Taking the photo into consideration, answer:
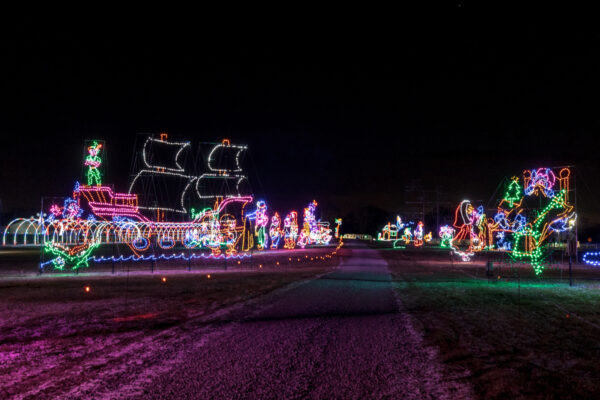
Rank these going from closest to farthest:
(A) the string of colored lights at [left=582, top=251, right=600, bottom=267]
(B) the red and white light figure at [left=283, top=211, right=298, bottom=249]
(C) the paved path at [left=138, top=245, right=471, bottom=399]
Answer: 1. (C) the paved path at [left=138, top=245, right=471, bottom=399]
2. (A) the string of colored lights at [left=582, top=251, right=600, bottom=267]
3. (B) the red and white light figure at [left=283, top=211, right=298, bottom=249]

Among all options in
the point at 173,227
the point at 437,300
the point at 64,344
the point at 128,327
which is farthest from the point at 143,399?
the point at 173,227

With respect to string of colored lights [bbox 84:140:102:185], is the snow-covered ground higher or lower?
lower

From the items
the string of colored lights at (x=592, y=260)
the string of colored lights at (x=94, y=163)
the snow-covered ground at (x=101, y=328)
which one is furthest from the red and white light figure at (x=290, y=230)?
the snow-covered ground at (x=101, y=328)

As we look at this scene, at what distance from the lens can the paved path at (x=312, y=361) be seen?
233 inches

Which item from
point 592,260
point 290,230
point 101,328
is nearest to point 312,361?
point 101,328

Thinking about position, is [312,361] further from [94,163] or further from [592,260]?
[94,163]

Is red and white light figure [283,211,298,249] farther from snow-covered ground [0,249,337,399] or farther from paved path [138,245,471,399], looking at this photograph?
paved path [138,245,471,399]

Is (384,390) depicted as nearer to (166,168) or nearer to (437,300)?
(437,300)

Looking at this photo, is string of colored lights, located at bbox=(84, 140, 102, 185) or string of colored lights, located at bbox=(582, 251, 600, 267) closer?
string of colored lights, located at bbox=(582, 251, 600, 267)

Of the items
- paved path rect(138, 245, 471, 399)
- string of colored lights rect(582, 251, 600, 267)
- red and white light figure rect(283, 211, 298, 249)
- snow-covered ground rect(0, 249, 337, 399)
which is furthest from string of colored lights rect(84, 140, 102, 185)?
string of colored lights rect(582, 251, 600, 267)

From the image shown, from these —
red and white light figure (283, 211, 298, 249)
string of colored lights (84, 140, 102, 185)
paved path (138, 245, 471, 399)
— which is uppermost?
string of colored lights (84, 140, 102, 185)

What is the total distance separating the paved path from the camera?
5.93m

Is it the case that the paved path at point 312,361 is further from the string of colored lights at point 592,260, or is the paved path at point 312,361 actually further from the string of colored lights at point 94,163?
the string of colored lights at point 94,163

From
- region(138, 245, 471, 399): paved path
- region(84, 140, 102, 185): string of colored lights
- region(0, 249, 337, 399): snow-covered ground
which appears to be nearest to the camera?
region(138, 245, 471, 399): paved path
